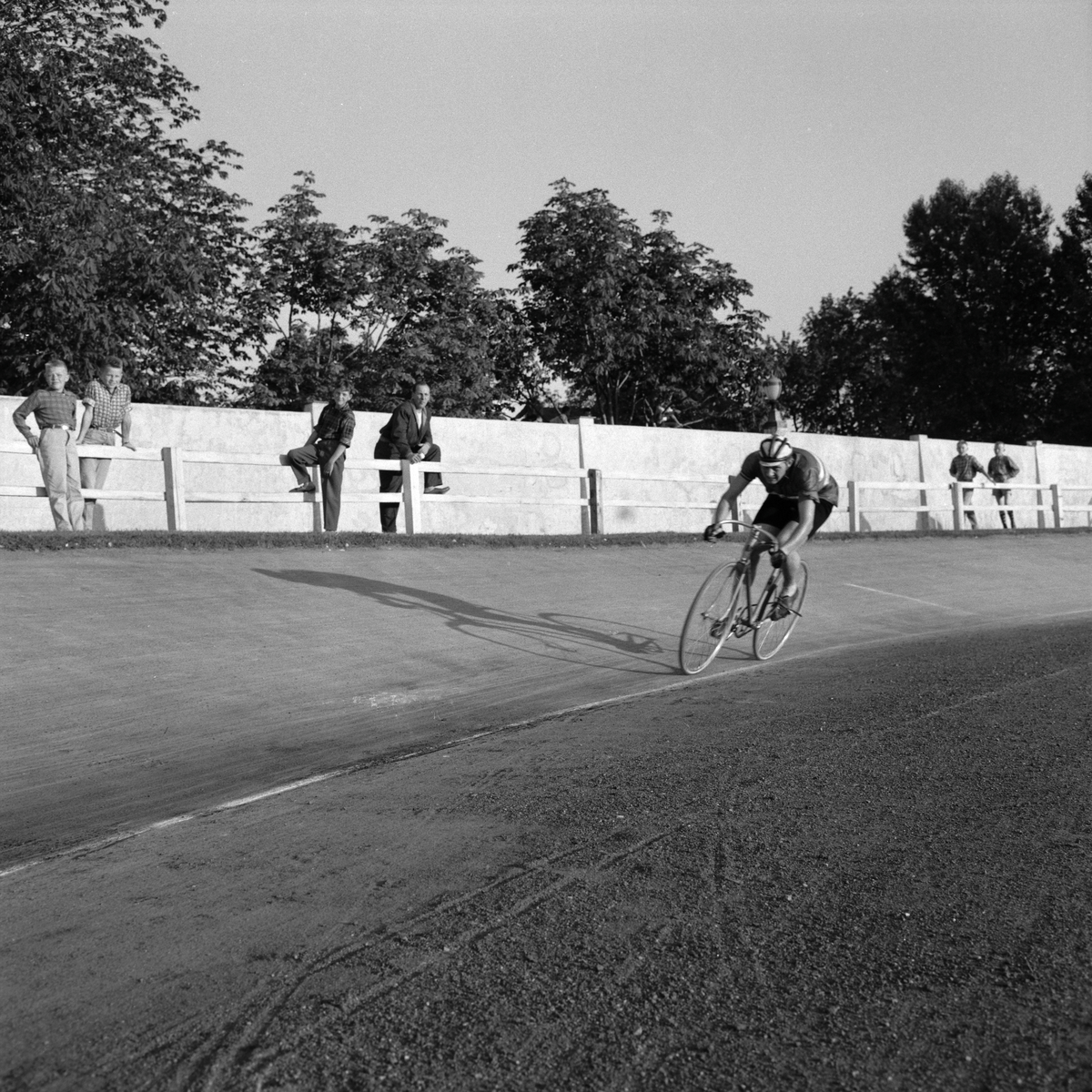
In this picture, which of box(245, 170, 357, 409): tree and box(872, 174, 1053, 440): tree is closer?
box(245, 170, 357, 409): tree

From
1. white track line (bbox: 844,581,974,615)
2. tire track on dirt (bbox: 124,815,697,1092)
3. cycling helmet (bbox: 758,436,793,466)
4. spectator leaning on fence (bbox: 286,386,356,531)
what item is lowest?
white track line (bbox: 844,581,974,615)

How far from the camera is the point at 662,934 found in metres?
3.57

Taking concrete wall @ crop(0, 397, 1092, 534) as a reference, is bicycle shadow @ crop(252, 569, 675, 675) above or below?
below

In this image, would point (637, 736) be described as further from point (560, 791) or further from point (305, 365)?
point (305, 365)

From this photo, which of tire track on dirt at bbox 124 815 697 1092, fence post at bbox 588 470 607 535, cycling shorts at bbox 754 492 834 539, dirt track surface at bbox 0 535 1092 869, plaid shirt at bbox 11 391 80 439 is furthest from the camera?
fence post at bbox 588 470 607 535

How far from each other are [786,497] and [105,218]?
60.5 feet

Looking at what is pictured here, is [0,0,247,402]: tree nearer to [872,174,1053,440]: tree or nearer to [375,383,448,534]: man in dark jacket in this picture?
[375,383,448,534]: man in dark jacket

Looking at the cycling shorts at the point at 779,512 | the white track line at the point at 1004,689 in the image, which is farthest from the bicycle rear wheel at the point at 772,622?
the white track line at the point at 1004,689

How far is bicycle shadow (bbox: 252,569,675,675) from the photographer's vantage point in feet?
35.8

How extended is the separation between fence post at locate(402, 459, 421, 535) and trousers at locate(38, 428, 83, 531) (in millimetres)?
4422

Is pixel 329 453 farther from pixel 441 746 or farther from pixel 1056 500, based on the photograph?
pixel 1056 500

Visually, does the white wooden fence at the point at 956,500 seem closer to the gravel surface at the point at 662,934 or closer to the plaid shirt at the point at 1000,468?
the plaid shirt at the point at 1000,468

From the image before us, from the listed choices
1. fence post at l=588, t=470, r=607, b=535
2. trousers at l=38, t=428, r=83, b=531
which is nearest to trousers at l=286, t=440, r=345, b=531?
trousers at l=38, t=428, r=83, b=531

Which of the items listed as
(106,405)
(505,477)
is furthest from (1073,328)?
(106,405)
